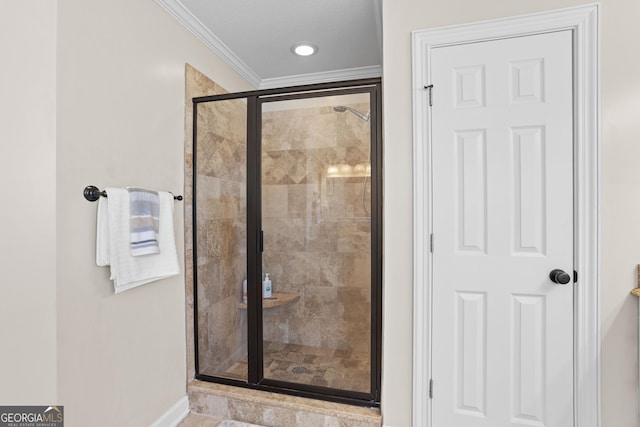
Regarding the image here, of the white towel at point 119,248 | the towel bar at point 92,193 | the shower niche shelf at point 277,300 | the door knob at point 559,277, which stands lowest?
the shower niche shelf at point 277,300

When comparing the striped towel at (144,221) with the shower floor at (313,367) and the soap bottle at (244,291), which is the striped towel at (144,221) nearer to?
the soap bottle at (244,291)

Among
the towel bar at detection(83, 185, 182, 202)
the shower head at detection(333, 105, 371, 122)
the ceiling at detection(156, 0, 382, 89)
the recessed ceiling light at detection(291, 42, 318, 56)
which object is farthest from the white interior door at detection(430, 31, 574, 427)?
the towel bar at detection(83, 185, 182, 202)

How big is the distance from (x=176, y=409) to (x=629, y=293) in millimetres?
2437

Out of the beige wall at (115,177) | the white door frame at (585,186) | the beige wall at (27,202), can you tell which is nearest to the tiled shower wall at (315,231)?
the beige wall at (115,177)

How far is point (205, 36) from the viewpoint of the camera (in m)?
2.24

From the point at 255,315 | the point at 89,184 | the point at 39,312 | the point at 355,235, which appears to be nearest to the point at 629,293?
the point at 355,235

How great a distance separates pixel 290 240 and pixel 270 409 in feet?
A: 3.24

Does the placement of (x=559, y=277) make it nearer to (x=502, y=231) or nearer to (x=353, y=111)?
(x=502, y=231)

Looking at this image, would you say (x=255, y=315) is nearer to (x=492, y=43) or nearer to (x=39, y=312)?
(x=39, y=312)

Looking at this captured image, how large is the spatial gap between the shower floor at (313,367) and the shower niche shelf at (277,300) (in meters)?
0.24

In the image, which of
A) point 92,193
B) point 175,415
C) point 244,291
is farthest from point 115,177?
point 175,415

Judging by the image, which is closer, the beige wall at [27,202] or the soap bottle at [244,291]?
the beige wall at [27,202]

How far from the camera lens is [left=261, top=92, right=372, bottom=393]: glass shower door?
1.95 metres

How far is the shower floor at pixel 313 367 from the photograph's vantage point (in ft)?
6.40
